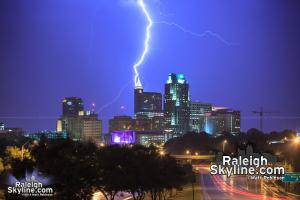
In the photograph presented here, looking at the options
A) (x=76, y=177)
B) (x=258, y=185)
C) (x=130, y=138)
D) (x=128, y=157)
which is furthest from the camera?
(x=130, y=138)

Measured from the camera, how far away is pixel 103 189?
52.1 meters

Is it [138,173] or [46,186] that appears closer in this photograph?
[46,186]

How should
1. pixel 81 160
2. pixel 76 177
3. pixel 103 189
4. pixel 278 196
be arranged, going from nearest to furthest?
pixel 76 177
pixel 81 160
pixel 103 189
pixel 278 196

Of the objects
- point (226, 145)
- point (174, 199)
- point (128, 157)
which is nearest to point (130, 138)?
point (226, 145)

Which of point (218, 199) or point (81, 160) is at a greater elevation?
point (81, 160)

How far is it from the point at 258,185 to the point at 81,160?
193ft

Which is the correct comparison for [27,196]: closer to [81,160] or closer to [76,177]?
[76,177]

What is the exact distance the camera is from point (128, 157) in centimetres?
5541

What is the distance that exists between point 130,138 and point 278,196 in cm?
9889

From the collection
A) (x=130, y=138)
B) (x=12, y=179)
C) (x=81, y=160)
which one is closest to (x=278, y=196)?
(x=81, y=160)

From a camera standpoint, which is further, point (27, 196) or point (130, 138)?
point (130, 138)

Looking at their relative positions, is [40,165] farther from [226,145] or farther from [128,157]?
[226,145]

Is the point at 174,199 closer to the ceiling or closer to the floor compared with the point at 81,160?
closer to the floor

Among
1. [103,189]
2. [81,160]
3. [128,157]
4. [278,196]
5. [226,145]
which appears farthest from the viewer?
[226,145]
